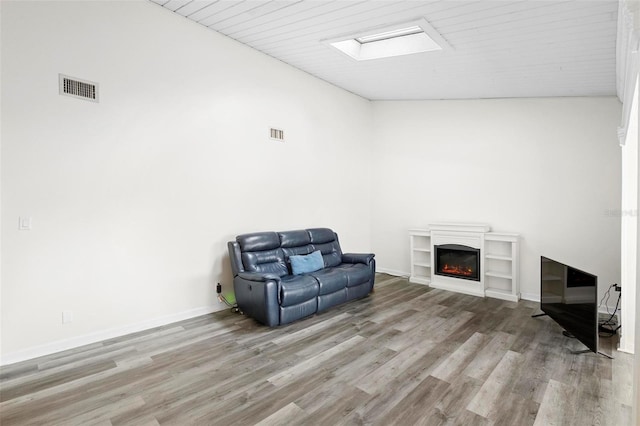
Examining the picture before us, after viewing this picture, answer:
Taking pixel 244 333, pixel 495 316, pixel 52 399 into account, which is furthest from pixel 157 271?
pixel 495 316

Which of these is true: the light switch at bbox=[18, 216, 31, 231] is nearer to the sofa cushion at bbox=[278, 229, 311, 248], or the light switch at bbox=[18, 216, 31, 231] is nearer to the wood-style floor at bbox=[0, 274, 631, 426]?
the wood-style floor at bbox=[0, 274, 631, 426]

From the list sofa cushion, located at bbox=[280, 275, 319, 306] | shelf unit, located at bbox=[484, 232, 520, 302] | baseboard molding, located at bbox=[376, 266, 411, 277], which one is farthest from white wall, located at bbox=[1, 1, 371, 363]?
shelf unit, located at bbox=[484, 232, 520, 302]

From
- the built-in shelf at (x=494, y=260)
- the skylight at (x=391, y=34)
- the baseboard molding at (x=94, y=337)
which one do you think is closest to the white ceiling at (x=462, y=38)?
the skylight at (x=391, y=34)

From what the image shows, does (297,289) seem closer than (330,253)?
Yes

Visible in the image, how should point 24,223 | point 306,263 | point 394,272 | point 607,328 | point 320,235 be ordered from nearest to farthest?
point 24,223 < point 607,328 < point 306,263 < point 320,235 < point 394,272

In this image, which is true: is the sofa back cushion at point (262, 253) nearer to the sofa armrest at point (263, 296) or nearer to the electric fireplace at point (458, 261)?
the sofa armrest at point (263, 296)

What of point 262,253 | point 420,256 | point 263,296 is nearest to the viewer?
point 263,296

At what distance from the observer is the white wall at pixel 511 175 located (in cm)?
447

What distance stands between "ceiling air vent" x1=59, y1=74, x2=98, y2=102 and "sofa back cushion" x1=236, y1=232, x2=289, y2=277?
2.12 metres

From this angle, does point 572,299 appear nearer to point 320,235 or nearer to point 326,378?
point 326,378

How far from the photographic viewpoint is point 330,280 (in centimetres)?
429

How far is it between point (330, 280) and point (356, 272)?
55 centimetres

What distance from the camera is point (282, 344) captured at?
3354 millimetres

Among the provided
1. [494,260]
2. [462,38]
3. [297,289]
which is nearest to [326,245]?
[297,289]
